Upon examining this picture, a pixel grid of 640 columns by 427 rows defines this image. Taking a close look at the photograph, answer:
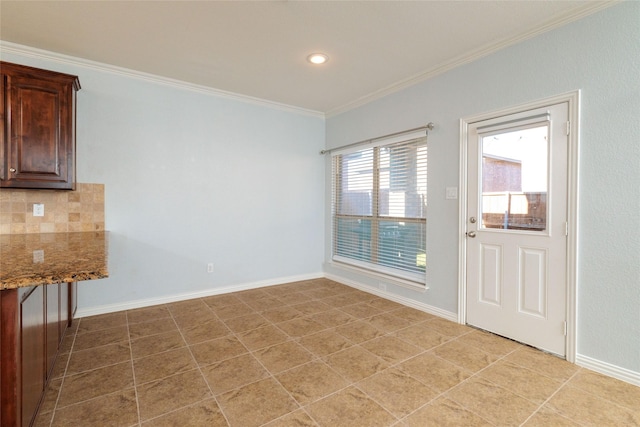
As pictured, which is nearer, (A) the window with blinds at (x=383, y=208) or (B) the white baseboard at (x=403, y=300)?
(B) the white baseboard at (x=403, y=300)

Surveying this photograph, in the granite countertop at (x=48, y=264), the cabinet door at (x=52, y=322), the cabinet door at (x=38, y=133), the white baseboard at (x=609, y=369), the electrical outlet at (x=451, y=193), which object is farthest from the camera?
the electrical outlet at (x=451, y=193)

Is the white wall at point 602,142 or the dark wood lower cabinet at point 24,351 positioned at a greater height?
the white wall at point 602,142

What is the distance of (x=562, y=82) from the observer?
2.35m

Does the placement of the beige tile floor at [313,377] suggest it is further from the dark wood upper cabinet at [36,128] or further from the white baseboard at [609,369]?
the dark wood upper cabinet at [36,128]

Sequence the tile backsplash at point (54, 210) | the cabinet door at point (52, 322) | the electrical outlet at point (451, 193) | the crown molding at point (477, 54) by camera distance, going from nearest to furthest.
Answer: the cabinet door at point (52, 322)
the crown molding at point (477, 54)
the tile backsplash at point (54, 210)
the electrical outlet at point (451, 193)

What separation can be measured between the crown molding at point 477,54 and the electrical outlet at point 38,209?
3660 millimetres

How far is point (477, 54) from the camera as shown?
2.85 m

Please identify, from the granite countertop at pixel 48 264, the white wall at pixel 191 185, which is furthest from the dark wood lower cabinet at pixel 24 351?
the white wall at pixel 191 185

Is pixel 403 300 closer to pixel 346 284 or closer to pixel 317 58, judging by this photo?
pixel 346 284

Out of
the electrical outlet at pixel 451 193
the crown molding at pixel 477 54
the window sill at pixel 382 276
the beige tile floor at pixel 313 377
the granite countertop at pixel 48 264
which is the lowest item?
the beige tile floor at pixel 313 377

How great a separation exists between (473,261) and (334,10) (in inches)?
98.0

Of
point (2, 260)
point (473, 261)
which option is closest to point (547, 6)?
point (473, 261)

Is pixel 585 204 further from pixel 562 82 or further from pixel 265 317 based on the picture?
pixel 265 317

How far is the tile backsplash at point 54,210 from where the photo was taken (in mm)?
2826
